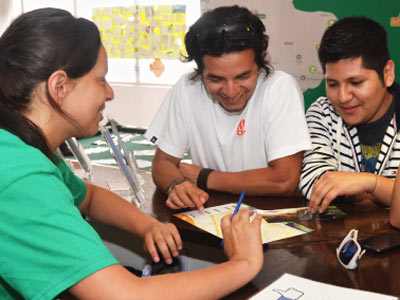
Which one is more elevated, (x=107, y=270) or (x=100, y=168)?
(x=107, y=270)

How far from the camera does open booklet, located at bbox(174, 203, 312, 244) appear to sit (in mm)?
1188

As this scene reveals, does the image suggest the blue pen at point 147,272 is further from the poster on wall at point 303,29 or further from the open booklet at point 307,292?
the poster on wall at point 303,29

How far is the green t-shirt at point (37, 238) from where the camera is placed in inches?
29.7

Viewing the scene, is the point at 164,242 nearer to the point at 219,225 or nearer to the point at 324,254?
the point at 219,225

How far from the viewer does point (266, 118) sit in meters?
1.78

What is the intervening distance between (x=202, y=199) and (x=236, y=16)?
738 millimetres

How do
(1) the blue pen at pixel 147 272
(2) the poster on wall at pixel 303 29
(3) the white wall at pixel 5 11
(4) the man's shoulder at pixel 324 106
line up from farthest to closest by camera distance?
(3) the white wall at pixel 5 11
(2) the poster on wall at pixel 303 29
(4) the man's shoulder at pixel 324 106
(1) the blue pen at pixel 147 272

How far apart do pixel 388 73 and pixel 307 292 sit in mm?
1081

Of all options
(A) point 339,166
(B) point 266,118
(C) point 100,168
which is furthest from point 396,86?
(C) point 100,168

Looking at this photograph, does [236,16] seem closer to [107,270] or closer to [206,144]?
[206,144]

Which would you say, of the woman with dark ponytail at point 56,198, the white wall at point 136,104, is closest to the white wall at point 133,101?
the white wall at point 136,104

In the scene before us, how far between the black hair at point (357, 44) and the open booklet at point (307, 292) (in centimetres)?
94

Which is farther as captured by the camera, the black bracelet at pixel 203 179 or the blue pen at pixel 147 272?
the black bracelet at pixel 203 179

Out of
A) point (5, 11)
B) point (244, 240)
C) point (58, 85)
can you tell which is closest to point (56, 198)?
point (58, 85)
